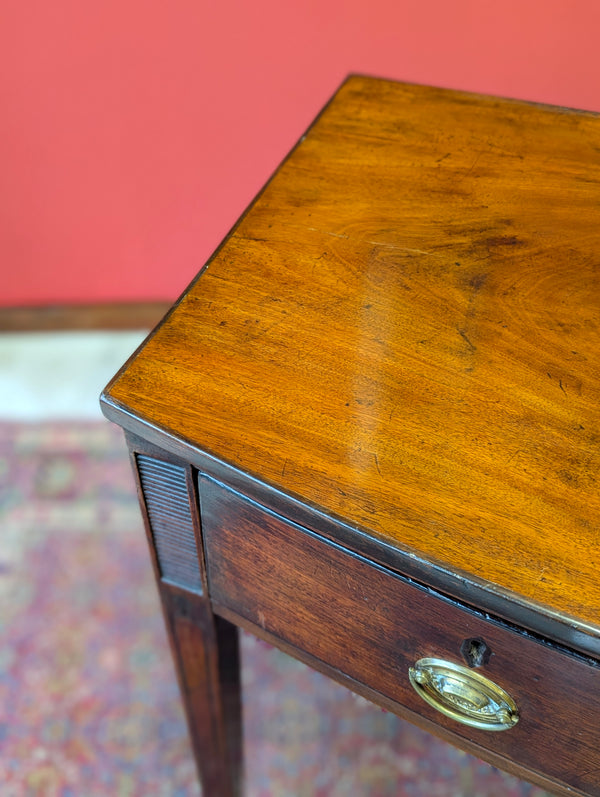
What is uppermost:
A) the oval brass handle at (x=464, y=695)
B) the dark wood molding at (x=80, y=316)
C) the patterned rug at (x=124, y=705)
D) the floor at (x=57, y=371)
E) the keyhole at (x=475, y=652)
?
the keyhole at (x=475, y=652)

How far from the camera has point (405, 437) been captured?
457mm

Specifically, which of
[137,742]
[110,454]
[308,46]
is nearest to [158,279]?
[110,454]

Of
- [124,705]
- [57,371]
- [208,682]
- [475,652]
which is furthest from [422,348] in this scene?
[57,371]

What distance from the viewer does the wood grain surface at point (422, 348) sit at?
426 millimetres

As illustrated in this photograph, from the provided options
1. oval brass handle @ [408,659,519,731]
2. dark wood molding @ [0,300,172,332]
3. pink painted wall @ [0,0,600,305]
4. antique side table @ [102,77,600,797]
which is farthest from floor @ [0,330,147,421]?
oval brass handle @ [408,659,519,731]

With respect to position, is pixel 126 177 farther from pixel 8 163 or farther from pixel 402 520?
pixel 402 520

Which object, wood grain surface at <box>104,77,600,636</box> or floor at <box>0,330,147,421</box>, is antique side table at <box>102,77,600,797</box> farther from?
floor at <box>0,330,147,421</box>

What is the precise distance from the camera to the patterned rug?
0.92 metres

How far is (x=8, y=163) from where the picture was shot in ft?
3.87

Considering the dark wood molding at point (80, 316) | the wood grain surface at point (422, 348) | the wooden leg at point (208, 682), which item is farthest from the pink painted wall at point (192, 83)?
the wooden leg at point (208, 682)

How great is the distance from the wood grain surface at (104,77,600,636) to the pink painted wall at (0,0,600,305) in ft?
1.30

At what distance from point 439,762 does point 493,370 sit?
1.97 ft

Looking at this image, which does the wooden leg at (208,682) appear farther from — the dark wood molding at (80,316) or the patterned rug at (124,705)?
the dark wood molding at (80,316)

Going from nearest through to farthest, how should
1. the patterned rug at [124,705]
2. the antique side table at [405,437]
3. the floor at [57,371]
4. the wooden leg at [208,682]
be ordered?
the antique side table at [405,437] → the wooden leg at [208,682] → the patterned rug at [124,705] → the floor at [57,371]
